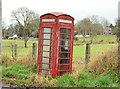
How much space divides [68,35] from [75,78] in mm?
2061

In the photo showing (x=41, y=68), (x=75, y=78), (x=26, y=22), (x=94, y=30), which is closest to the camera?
(x=75, y=78)

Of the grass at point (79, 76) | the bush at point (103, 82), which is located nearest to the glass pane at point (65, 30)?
the grass at point (79, 76)

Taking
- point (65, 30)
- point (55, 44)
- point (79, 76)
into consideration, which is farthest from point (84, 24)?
point (79, 76)

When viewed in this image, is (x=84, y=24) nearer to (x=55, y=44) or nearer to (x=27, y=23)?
(x=27, y=23)

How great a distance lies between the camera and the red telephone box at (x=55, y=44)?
22.5ft

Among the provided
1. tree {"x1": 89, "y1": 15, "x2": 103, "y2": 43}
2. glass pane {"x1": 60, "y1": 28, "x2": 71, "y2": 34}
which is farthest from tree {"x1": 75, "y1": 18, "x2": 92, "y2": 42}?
glass pane {"x1": 60, "y1": 28, "x2": 71, "y2": 34}

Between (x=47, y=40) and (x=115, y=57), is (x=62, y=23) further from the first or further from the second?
(x=115, y=57)

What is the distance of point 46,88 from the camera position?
5.71m

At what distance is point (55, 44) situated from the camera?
22.4 ft

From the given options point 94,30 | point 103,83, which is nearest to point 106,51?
point 103,83

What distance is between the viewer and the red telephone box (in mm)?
6863

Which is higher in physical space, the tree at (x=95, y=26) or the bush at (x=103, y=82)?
the tree at (x=95, y=26)

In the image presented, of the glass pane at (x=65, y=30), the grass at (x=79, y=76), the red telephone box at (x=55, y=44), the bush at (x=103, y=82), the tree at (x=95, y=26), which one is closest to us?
the bush at (x=103, y=82)

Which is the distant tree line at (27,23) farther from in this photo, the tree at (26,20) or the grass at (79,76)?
the grass at (79,76)
